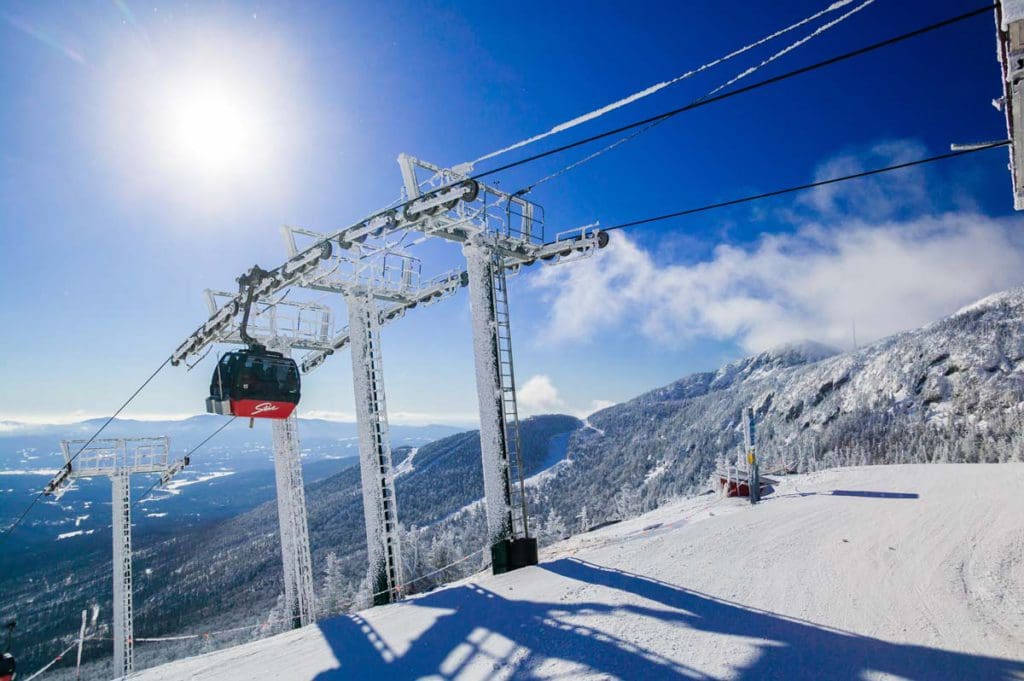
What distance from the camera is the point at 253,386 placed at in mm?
11391

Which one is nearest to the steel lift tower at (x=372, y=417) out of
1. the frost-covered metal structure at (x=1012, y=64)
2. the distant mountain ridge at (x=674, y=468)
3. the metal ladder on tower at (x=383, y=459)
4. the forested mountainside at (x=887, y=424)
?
the metal ladder on tower at (x=383, y=459)

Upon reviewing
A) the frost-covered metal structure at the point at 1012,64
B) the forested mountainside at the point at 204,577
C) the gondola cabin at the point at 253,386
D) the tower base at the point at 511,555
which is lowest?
the forested mountainside at the point at 204,577

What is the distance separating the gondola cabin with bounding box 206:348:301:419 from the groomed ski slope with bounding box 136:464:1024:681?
16.9 ft

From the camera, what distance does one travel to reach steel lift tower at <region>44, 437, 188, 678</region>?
17.3 metres

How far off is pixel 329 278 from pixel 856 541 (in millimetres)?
13661

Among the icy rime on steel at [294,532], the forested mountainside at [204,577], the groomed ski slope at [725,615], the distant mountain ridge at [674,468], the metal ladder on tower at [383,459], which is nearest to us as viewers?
the groomed ski slope at [725,615]

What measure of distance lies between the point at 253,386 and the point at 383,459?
12.5 ft

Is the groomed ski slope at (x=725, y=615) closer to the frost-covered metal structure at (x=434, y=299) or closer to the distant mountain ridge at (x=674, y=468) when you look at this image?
the frost-covered metal structure at (x=434, y=299)

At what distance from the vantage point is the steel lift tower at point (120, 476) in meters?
17.3

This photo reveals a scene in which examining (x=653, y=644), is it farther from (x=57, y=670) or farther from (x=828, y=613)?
(x=57, y=670)

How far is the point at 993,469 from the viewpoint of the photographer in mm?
17500

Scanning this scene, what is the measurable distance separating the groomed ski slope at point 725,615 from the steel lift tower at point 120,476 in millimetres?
13011

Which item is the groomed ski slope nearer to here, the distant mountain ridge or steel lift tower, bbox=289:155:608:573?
steel lift tower, bbox=289:155:608:573

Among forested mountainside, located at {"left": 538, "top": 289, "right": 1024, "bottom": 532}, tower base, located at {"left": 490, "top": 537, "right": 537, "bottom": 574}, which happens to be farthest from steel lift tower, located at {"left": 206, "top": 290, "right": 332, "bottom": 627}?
forested mountainside, located at {"left": 538, "top": 289, "right": 1024, "bottom": 532}
